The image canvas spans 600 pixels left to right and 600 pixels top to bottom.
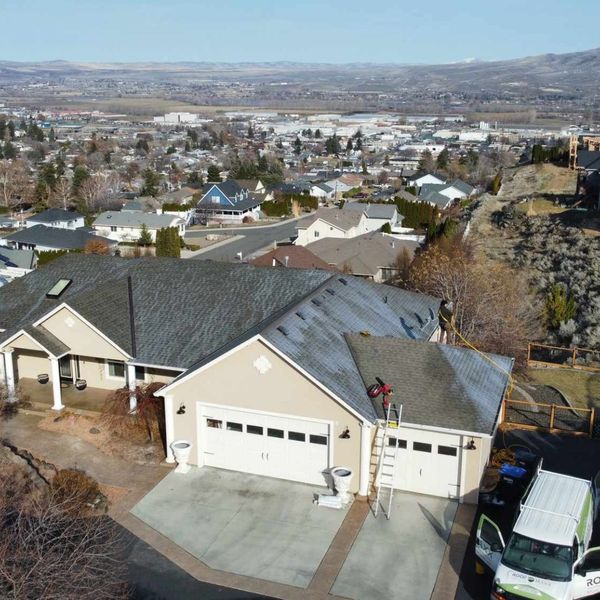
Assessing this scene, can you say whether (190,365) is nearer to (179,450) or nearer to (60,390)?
(179,450)

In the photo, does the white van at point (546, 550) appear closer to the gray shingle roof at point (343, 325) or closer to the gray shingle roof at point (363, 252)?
the gray shingle roof at point (343, 325)

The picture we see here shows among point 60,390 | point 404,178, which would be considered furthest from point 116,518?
point 404,178

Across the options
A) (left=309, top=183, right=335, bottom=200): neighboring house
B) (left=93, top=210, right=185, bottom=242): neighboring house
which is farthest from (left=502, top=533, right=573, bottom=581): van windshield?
(left=309, top=183, right=335, bottom=200): neighboring house

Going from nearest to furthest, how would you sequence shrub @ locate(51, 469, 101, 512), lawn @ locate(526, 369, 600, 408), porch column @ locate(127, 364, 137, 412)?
shrub @ locate(51, 469, 101, 512), porch column @ locate(127, 364, 137, 412), lawn @ locate(526, 369, 600, 408)

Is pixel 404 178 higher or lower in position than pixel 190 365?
Result: lower

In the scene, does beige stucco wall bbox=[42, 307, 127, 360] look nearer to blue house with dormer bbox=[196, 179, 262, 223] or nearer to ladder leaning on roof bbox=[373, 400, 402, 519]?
ladder leaning on roof bbox=[373, 400, 402, 519]

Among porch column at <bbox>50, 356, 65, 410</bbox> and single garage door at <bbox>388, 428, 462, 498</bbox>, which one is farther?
porch column at <bbox>50, 356, 65, 410</bbox>
